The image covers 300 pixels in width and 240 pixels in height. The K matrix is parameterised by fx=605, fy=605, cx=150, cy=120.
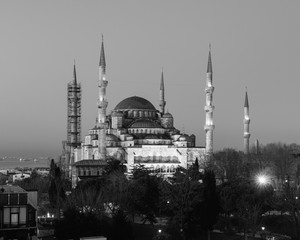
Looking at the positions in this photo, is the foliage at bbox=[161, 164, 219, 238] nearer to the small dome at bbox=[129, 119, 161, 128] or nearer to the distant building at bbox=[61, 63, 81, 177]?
the small dome at bbox=[129, 119, 161, 128]

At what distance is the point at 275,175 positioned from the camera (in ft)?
211

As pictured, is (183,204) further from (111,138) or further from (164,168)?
(111,138)

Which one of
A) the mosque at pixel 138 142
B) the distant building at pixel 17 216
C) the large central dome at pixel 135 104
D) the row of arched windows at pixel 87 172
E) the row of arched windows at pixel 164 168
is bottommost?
the distant building at pixel 17 216

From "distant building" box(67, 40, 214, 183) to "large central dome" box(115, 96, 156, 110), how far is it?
41.2 inches

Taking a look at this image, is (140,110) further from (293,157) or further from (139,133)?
(293,157)

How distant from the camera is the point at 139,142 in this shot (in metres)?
78.6

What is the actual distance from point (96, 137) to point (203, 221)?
137 feet

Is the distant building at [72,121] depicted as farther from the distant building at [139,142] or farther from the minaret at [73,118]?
the distant building at [139,142]

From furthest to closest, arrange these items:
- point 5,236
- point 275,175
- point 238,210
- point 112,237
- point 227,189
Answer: point 275,175 → point 227,189 → point 238,210 → point 112,237 → point 5,236

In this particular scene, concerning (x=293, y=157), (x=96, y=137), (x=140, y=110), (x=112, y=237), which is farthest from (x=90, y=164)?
(x=112, y=237)

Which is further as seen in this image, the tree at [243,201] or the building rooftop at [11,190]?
the tree at [243,201]

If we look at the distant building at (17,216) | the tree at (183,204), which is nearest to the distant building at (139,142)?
the tree at (183,204)

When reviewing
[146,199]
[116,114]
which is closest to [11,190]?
[146,199]

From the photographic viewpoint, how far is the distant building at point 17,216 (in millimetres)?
24375
